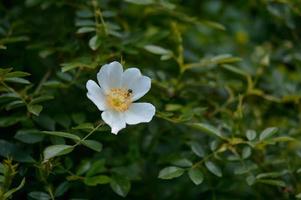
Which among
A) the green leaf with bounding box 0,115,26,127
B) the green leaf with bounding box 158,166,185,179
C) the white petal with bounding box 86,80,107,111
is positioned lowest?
the green leaf with bounding box 158,166,185,179

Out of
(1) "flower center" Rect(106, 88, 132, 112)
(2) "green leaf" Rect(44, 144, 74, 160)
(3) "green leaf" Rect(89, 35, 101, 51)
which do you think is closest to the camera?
(2) "green leaf" Rect(44, 144, 74, 160)

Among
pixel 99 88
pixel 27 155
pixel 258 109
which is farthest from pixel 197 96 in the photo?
pixel 27 155

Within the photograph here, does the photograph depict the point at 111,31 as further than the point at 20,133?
Yes

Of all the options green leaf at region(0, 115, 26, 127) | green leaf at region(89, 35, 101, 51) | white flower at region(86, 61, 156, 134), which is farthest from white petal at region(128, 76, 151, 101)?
green leaf at region(0, 115, 26, 127)

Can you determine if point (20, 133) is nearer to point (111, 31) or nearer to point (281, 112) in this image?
point (111, 31)

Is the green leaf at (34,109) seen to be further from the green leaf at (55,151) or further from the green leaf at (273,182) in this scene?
the green leaf at (273,182)

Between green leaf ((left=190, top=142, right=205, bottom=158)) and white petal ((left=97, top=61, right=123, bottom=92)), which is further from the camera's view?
green leaf ((left=190, top=142, right=205, bottom=158))

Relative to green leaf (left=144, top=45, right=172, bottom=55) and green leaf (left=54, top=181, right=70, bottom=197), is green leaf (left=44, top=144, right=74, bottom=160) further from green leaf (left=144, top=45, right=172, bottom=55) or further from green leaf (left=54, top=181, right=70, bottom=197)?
green leaf (left=144, top=45, right=172, bottom=55)
